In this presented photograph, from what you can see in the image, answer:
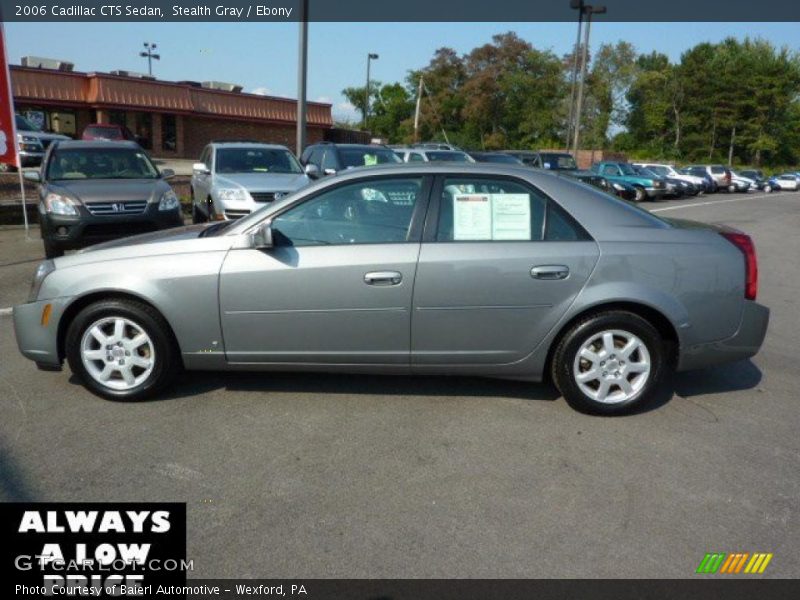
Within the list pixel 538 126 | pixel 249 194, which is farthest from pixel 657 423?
pixel 538 126

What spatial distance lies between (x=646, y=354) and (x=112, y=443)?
3284mm

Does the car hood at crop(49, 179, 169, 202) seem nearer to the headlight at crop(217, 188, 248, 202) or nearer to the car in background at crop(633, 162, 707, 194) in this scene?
the headlight at crop(217, 188, 248, 202)

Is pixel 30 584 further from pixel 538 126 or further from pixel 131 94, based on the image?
pixel 538 126

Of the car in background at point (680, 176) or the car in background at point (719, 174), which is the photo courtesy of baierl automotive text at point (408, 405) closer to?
the car in background at point (680, 176)

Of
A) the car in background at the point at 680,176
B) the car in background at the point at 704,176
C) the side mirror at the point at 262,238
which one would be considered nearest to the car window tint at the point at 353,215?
the side mirror at the point at 262,238

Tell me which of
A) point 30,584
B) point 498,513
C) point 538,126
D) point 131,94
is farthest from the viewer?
point 538,126

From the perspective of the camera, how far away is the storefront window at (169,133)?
121 ft

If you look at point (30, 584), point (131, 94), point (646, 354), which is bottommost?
point (30, 584)

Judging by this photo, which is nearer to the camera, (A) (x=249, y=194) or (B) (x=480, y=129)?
(A) (x=249, y=194)

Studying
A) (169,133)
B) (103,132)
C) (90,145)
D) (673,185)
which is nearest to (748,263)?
(90,145)

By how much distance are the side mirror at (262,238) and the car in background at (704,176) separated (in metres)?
38.2

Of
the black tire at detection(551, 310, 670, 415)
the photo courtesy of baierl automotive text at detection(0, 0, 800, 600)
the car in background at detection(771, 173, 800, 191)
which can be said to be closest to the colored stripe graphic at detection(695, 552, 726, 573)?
the photo courtesy of baierl automotive text at detection(0, 0, 800, 600)

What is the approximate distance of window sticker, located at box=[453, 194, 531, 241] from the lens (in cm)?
448

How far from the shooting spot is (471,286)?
4375 mm
